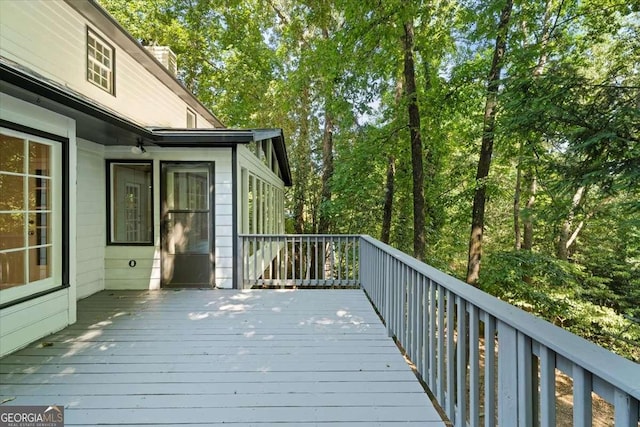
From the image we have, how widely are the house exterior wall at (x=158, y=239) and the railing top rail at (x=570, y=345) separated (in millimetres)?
4402

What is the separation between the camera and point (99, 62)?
5.49 meters

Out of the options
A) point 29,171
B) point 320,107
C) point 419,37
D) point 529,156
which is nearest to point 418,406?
point 29,171

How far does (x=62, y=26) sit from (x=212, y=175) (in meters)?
2.78

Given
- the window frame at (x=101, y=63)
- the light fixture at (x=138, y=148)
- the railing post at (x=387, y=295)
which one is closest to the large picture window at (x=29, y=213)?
the light fixture at (x=138, y=148)

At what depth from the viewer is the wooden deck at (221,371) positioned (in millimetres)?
2268

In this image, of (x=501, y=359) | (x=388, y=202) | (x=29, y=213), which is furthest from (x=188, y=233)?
(x=388, y=202)

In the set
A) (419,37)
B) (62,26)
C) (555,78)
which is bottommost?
(555,78)

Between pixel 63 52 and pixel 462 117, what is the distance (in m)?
10.0

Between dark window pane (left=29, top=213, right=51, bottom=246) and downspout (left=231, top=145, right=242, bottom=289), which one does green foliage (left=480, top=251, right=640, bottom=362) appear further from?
dark window pane (left=29, top=213, right=51, bottom=246)

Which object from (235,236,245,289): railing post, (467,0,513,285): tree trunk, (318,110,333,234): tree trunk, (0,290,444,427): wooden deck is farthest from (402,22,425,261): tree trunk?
(235,236,245,289): railing post

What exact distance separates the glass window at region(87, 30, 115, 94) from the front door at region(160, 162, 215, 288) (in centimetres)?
163

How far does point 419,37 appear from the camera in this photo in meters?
7.77

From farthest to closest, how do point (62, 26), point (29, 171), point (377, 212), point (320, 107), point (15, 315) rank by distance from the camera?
point (320, 107), point (377, 212), point (62, 26), point (29, 171), point (15, 315)

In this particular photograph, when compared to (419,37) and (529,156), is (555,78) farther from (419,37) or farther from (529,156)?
(419,37)
